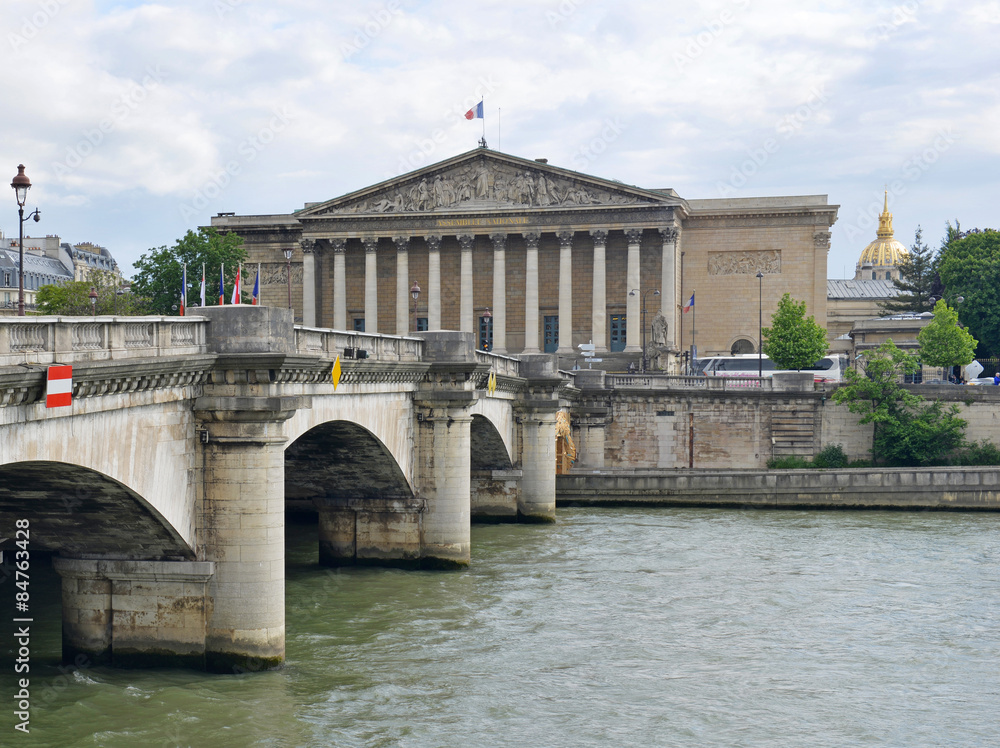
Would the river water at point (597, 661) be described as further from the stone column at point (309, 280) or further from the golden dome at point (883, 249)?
the golden dome at point (883, 249)

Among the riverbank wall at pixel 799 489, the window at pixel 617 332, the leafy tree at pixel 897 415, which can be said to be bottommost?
the riverbank wall at pixel 799 489

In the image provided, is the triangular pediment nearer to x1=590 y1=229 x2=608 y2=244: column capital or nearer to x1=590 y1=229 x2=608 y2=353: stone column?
x1=590 y1=229 x2=608 y2=244: column capital

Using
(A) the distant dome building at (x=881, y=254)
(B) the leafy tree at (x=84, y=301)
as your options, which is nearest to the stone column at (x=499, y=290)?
(B) the leafy tree at (x=84, y=301)

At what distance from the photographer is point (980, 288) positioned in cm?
7694

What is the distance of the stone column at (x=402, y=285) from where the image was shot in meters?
86.2

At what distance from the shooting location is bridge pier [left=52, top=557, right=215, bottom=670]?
764 inches

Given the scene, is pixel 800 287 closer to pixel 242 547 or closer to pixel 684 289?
pixel 684 289

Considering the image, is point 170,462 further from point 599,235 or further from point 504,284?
point 504,284

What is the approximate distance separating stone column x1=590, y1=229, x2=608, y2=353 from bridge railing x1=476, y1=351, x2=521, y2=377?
39889 millimetres

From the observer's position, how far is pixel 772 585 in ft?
103

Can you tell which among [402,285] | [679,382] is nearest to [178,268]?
[402,285]

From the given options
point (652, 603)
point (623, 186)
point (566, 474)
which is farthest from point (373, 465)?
point (623, 186)

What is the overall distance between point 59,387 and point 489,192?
2808 inches

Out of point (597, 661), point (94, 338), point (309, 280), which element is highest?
point (309, 280)
